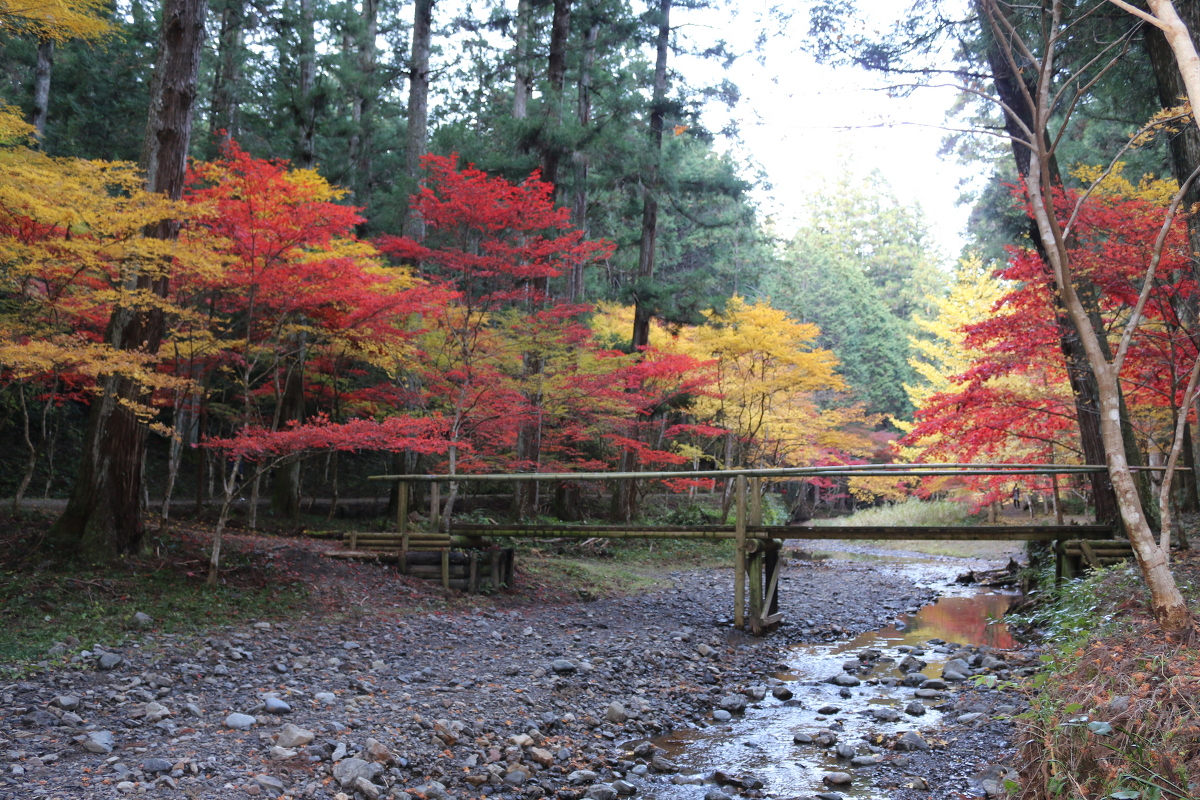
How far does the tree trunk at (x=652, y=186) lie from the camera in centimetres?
1446

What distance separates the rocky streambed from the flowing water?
0.06ft

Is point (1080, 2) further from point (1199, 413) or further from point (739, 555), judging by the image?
point (739, 555)

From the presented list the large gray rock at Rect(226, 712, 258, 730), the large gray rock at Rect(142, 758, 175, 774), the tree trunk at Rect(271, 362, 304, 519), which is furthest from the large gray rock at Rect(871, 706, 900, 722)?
the tree trunk at Rect(271, 362, 304, 519)

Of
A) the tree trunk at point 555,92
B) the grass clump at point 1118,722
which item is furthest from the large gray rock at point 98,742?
the tree trunk at point 555,92

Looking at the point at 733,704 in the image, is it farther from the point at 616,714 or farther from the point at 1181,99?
the point at 1181,99

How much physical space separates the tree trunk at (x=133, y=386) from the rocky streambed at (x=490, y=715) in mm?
1683

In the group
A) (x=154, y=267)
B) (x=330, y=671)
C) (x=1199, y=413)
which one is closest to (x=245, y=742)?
(x=330, y=671)

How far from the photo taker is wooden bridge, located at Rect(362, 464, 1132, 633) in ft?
23.1

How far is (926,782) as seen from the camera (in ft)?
12.5

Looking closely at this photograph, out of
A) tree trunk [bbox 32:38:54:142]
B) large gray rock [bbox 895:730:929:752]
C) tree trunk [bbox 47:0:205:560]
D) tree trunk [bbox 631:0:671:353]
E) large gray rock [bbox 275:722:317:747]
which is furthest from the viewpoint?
tree trunk [bbox 631:0:671:353]

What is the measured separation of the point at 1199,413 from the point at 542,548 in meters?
9.27

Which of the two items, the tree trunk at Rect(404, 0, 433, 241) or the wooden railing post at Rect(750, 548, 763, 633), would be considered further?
the tree trunk at Rect(404, 0, 433, 241)

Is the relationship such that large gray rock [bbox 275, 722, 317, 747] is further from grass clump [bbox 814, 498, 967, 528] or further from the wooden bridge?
grass clump [bbox 814, 498, 967, 528]

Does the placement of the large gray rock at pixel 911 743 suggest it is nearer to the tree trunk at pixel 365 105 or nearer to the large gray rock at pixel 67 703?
the large gray rock at pixel 67 703
